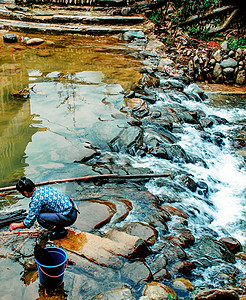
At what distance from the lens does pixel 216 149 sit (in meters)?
8.31

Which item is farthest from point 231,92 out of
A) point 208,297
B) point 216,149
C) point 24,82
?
point 208,297

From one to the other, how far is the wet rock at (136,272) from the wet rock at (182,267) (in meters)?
0.50

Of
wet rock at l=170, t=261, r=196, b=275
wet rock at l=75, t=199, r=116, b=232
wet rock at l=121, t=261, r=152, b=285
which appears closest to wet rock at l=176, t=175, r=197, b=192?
wet rock at l=75, t=199, r=116, b=232

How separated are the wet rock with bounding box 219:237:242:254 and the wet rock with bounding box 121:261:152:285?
71.9 inches

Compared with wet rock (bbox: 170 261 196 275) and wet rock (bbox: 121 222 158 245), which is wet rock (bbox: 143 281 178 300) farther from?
wet rock (bbox: 121 222 158 245)

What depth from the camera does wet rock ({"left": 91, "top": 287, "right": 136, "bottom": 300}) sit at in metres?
3.29

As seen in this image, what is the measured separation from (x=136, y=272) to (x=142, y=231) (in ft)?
2.89

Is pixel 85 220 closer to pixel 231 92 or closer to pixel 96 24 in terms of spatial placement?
pixel 231 92

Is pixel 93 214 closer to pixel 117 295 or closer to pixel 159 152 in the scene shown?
pixel 117 295

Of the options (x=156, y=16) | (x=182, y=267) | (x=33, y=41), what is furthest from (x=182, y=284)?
(x=156, y=16)

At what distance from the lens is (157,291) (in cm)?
351

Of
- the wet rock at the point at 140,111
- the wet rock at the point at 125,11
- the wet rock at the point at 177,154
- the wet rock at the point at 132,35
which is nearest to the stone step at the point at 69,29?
the wet rock at the point at 132,35

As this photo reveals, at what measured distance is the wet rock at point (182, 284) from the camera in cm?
384

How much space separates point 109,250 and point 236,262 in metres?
2.19
